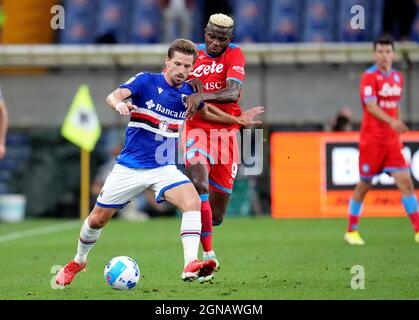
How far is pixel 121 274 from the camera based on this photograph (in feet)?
26.8

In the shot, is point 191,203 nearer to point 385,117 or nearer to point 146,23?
point 385,117

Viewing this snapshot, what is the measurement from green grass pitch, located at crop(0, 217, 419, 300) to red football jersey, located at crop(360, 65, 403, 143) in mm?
1334

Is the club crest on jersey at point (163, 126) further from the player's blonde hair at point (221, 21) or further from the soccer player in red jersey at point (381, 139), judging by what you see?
the soccer player in red jersey at point (381, 139)

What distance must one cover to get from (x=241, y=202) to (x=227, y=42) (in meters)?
10.7

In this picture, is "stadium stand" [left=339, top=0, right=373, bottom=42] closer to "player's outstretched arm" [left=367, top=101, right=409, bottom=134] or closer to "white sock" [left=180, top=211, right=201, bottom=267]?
"player's outstretched arm" [left=367, top=101, right=409, bottom=134]

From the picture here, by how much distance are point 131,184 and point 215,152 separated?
1.70m

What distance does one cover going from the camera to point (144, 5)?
23156 mm

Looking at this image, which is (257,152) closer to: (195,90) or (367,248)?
(367,248)

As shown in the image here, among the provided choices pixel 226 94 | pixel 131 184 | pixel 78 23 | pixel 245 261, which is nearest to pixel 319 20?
pixel 78 23

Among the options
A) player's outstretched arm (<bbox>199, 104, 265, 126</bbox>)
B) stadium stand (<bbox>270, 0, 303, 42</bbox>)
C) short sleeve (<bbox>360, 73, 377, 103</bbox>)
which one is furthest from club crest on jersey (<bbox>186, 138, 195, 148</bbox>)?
stadium stand (<bbox>270, 0, 303, 42</bbox>)

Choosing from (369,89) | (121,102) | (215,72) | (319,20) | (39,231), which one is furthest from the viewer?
(319,20)

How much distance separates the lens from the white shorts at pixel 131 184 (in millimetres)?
8328

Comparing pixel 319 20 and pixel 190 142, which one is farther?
pixel 319 20

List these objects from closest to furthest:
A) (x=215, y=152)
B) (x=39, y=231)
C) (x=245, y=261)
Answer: (x=215, y=152) < (x=245, y=261) < (x=39, y=231)
